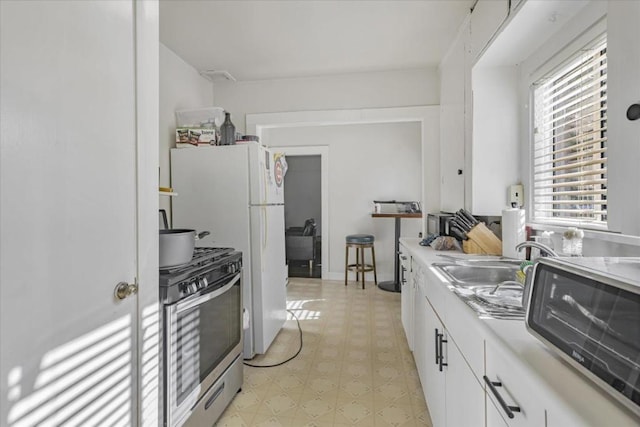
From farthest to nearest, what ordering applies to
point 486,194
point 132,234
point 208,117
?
point 208,117 < point 486,194 < point 132,234

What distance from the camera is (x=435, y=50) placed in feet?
9.10

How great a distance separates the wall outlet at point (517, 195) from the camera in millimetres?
1989

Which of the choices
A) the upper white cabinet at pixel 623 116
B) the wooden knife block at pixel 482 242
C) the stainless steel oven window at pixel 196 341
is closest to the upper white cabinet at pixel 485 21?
the upper white cabinet at pixel 623 116

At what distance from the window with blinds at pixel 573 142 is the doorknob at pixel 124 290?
184 cm

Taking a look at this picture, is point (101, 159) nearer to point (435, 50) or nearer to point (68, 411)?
point (68, 411)

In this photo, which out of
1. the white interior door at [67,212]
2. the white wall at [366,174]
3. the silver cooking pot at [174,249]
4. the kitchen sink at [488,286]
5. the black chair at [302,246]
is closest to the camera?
the white interior door at [67,212]

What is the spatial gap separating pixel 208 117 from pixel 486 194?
2.32 metres

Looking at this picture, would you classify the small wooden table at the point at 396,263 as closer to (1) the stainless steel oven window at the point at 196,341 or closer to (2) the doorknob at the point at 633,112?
(1) the stainless steel oven window at the point at 196,341

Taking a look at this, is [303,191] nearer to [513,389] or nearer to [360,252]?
[360,252]

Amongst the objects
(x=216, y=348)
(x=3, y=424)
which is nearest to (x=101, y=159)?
(x=3, y=424)

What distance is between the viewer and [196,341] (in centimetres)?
149

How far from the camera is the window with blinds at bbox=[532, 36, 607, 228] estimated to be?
1.33m

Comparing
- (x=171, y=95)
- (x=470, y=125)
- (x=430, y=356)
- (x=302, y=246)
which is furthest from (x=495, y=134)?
(x=302, y=246)

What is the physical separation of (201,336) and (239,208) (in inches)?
41.8
